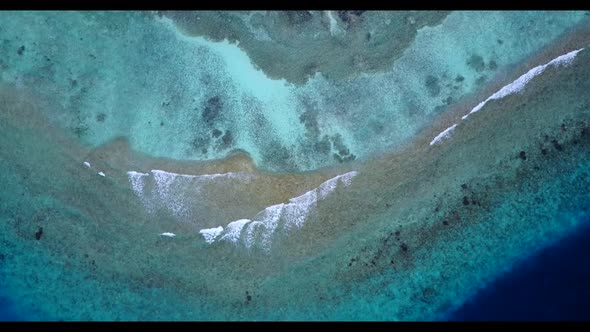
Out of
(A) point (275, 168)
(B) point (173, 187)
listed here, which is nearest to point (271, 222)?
(A) point (275, 168)

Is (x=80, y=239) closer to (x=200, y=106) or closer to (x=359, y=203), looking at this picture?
(x=200, y=106)

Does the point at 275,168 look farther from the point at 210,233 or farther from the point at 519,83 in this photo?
the point at 519,83

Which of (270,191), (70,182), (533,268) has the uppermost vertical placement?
(70,182)

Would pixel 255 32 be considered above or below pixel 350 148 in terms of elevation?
above

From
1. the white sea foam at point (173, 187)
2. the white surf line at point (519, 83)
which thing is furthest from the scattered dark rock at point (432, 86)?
the white sea foam at point (173, 187)

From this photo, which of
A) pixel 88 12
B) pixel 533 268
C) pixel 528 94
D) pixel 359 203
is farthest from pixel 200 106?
pixel 533 268
